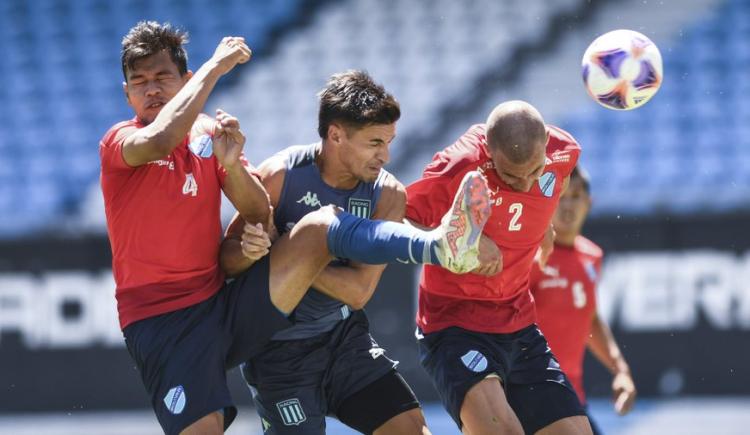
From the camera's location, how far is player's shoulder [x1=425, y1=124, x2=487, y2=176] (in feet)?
15.9

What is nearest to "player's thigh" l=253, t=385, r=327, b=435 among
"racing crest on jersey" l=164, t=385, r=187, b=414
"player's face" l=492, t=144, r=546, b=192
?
"racing crest on jersey" l=164, t=385, r=187, b=414

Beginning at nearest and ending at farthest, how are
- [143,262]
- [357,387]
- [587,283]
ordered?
[143,262] < [357,387] < [587,283]

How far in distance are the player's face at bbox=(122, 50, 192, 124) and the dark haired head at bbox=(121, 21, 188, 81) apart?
2cm

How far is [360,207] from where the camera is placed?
4.76 metres

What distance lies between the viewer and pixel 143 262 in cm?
450

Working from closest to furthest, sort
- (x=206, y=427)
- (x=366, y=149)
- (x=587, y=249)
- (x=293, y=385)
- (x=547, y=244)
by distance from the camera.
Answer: (x=206, y=427) < (x=366, y=149) < (x=293, y=385) < (x=547, y=244) < (x=587, y=249)

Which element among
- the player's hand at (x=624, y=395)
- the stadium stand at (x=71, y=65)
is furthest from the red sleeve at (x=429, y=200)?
the stadium stand at (x=71, y=65)

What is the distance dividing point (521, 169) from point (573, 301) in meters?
1.82

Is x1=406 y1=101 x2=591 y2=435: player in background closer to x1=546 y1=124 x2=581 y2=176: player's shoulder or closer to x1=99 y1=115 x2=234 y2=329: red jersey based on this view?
x1=546 y1=124 x2=581 y2=176: player's shoulder

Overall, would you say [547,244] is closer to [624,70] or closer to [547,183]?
[547,183]

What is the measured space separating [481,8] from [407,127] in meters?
1.50

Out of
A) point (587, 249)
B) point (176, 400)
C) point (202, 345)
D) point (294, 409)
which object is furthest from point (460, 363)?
point (587, 249)

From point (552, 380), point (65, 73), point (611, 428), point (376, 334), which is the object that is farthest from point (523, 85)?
point (552, 380)

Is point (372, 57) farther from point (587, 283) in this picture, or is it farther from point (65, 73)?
point (587, 283)
